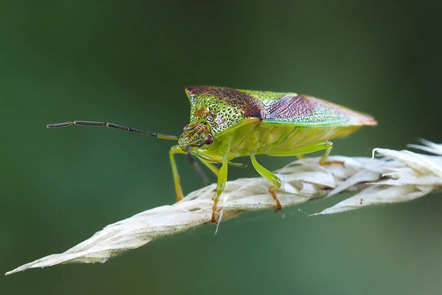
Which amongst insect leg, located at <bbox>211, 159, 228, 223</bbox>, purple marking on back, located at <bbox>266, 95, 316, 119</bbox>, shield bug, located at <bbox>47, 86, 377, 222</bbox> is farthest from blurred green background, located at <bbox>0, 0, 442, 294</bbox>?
purple marking on back, located at <bbox>266, 95, 316, 119</bbox>

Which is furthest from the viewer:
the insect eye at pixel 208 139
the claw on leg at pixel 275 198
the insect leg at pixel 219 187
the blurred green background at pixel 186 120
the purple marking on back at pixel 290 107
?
the blurred green background at pixel 186 120

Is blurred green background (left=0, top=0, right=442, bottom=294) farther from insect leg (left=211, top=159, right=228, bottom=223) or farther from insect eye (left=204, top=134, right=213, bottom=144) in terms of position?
insect eye (left=204, top=134, right=213, bottom=144)

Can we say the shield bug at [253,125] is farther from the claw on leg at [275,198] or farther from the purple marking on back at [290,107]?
the claw on leg at [275,198]

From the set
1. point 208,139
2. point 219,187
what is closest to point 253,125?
point 208,139

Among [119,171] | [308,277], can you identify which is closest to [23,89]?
[119,171]

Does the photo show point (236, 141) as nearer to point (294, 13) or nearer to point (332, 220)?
point (332, 220)

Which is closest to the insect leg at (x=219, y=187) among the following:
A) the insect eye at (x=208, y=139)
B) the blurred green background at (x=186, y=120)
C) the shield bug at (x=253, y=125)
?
the shield bug at (x=253, y=125)
